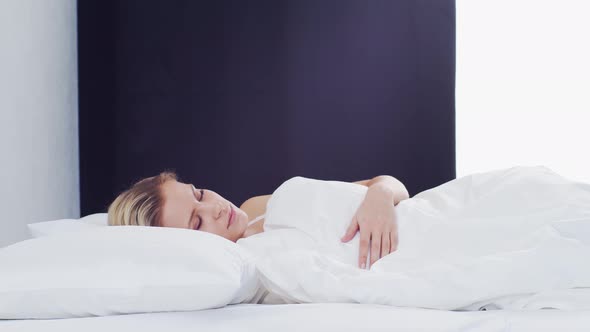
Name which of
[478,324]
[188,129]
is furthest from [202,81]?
[478,324]

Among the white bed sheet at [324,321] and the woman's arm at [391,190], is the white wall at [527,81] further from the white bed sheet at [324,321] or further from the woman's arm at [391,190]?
the white bed sheet at [324,321]

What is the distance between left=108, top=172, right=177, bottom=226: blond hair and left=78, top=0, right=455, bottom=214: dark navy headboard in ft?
4.21

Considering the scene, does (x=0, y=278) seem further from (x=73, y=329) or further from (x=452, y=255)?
(x=452, y=255)

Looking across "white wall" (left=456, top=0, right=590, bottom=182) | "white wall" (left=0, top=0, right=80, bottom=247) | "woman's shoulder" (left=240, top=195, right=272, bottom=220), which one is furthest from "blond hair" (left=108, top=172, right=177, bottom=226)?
"white wall" (left=456, top=0, right=590, bottom=182)

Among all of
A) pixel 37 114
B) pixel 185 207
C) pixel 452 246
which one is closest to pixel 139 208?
pixel 185 207

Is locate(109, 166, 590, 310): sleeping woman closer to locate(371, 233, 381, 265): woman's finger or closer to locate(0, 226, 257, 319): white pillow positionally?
locate(371, 233, 381, 265): woman's finger

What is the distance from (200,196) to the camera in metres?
1.71

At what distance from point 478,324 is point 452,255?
0.90ft

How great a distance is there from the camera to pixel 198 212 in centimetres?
163

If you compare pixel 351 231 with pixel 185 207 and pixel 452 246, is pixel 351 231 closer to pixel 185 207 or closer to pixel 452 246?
pixel 452 246

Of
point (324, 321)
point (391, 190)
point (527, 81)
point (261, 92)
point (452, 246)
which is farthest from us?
point (527, 81)

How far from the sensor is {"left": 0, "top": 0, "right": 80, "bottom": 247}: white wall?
7.29 feet

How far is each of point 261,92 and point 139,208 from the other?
4.80ft

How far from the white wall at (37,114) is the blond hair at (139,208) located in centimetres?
74
